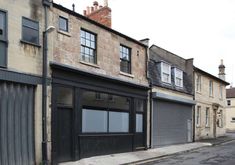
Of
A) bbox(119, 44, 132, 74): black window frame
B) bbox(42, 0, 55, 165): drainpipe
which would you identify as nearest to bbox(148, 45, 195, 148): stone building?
bbox(119, 44, 132, 74): black window frame

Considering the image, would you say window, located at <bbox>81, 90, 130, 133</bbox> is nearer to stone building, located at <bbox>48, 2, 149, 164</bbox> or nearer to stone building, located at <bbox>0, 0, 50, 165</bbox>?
stone building, located at <bbox>48, 2, 149, 164</bbox>

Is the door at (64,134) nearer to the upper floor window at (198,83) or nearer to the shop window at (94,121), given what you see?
the shop window at (94,121)

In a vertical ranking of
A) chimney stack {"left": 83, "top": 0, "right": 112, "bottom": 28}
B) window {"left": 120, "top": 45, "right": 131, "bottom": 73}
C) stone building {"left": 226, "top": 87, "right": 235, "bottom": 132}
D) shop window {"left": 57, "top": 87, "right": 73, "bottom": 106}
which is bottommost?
stone building {"left": 226, "top": 87, "right": 235, "bottom": 132}

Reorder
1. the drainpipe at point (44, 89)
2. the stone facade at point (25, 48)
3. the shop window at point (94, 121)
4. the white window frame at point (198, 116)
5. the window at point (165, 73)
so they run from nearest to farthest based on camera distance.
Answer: the stone facade at point (25, 48), the drainpipe at point (44, 89), the shop window at point (94, 121), the window at point (165, 73), the white window frame at point (198, 116)

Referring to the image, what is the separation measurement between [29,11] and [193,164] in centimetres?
975

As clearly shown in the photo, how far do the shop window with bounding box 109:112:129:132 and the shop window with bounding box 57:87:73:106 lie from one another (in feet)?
11.5

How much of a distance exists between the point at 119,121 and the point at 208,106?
16.7m

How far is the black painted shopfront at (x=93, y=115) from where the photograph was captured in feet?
51.7

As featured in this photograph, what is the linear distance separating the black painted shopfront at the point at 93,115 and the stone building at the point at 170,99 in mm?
1854

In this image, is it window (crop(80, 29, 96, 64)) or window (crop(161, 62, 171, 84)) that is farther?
window (crop(161, 62, 171, 84))

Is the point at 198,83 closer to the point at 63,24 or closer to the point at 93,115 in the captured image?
the point at 93,115

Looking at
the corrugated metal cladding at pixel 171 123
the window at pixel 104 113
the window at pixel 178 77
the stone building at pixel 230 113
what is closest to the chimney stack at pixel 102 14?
the window at pixel 104 113

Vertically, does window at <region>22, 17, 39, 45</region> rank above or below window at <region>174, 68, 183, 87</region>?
above

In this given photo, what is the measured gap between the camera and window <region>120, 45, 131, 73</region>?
817 inches
